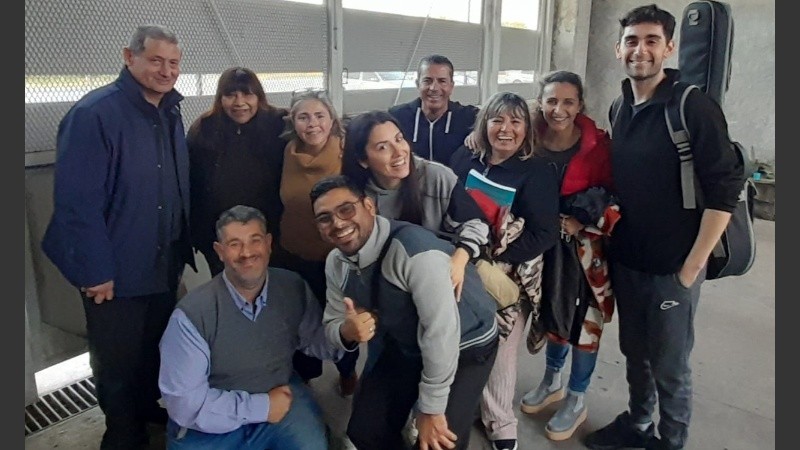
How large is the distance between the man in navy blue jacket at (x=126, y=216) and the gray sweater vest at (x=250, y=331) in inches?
10.5

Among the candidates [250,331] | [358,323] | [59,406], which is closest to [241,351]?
[250,331]

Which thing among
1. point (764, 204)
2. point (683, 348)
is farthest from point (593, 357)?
point (764, 204)

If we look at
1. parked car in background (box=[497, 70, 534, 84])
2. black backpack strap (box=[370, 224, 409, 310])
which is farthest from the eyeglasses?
parked car in background (box=[497, 70, 534, 84])

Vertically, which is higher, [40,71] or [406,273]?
[40,71]

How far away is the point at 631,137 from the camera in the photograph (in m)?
1.83

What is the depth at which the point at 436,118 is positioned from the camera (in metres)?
2.52

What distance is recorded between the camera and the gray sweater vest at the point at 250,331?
1.74 meters

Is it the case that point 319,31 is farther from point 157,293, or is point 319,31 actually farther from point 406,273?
point 406,273

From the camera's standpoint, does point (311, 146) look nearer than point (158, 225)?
No

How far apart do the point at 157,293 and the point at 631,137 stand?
5.37 ft

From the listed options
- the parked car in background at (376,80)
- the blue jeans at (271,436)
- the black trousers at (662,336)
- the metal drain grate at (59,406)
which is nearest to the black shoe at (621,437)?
the black trousers at (662,336)

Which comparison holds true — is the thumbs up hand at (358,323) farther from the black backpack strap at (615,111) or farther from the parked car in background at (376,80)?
the parked car in background at (376,80)

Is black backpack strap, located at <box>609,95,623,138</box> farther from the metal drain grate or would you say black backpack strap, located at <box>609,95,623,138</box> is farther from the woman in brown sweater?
the metal drain grate

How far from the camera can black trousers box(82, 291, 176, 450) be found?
74.4 inches
